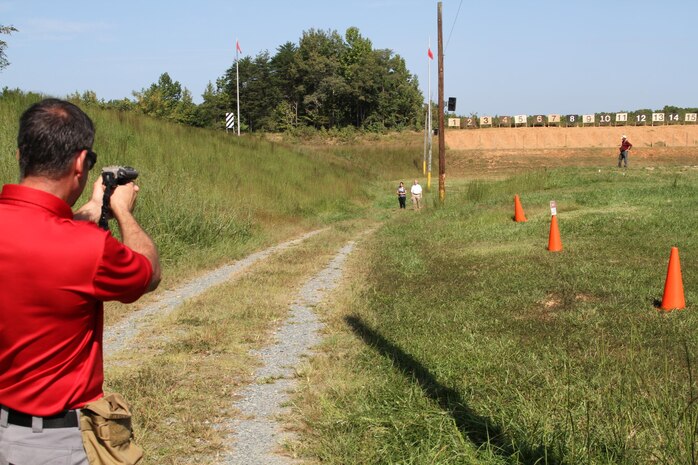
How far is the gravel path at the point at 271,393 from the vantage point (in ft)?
16.1

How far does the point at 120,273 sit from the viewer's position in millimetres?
2482

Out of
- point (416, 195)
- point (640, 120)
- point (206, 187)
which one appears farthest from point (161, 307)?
point (640, 120)

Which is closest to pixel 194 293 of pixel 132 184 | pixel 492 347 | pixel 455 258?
pixel 455 258

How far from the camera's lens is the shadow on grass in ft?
14.3

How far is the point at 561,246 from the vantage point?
521 inches

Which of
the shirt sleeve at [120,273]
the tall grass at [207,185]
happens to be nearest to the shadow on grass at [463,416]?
the shirt sleeve at [120,273]

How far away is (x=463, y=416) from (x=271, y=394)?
177 centimetres

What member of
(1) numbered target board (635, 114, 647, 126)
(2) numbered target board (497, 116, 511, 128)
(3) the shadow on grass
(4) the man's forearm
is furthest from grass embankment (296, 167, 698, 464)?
(1) numbered target board (635, 114, 647, 126)

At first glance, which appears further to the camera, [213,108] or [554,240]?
[213,108]

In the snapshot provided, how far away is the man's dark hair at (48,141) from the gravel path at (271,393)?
2.84m

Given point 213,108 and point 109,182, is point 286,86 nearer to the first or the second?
point 213,108

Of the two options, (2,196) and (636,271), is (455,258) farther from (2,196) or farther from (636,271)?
(2,196)

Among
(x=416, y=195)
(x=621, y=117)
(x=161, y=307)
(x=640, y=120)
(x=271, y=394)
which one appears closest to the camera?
(x=271, y=394)

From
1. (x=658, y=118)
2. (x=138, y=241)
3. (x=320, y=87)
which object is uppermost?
(x=320, y=87)
